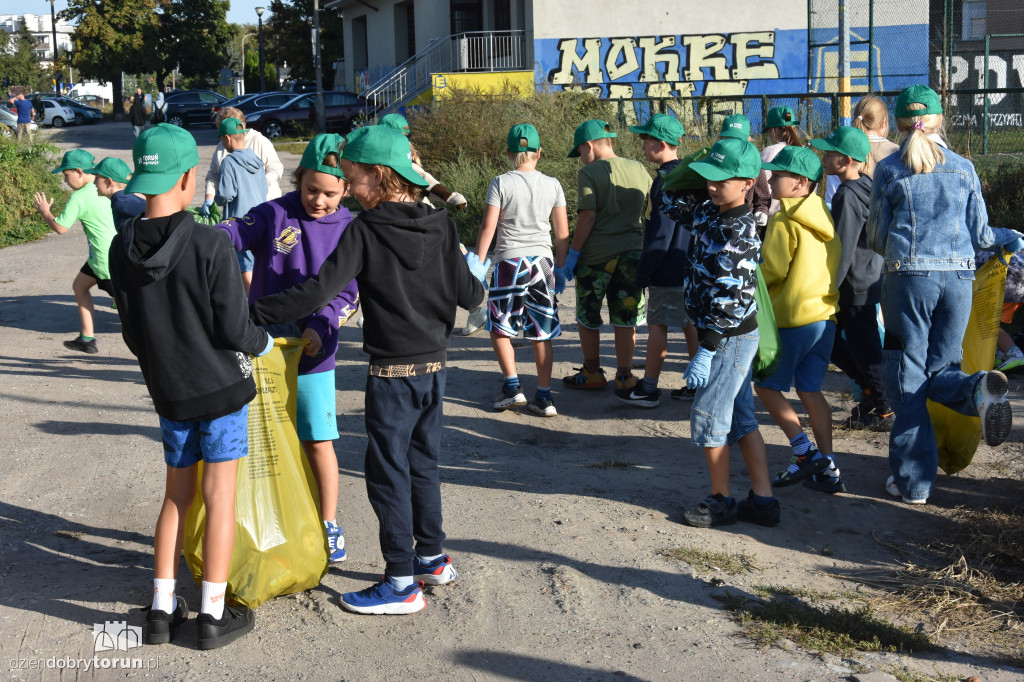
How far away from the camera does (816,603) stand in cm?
394

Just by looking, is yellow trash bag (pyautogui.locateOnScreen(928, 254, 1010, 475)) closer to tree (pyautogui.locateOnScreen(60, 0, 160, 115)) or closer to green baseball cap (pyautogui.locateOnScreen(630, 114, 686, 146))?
green baseball cap (pyautogui.locateOnScreen(630, 114, 686, 146))

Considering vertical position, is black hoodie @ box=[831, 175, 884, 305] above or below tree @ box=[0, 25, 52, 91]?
below

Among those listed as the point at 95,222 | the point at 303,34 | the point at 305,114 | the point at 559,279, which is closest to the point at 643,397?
the point at 559,279

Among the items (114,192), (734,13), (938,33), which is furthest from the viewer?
(734,13)

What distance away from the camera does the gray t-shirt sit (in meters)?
6.46

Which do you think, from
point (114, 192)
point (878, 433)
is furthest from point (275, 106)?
point (878, 433)

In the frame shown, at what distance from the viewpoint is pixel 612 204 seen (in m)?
→ 6.76

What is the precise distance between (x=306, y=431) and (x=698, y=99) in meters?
12.8

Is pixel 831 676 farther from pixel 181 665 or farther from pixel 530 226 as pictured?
pixel 530 226

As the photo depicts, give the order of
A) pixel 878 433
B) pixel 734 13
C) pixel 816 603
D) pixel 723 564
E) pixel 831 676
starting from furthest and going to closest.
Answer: pixel 734 13, pixel 878 433, pixel 723 564, pixel 816 603, pixel 831 676

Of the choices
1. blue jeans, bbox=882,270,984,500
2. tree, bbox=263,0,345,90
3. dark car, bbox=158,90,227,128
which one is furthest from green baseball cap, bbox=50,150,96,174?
tree, bbox=263,0,345,90

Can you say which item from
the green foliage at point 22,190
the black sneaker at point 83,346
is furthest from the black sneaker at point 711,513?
the green foliage at point 22,190

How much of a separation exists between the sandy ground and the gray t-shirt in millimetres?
1128

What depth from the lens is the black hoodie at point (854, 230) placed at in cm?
555
